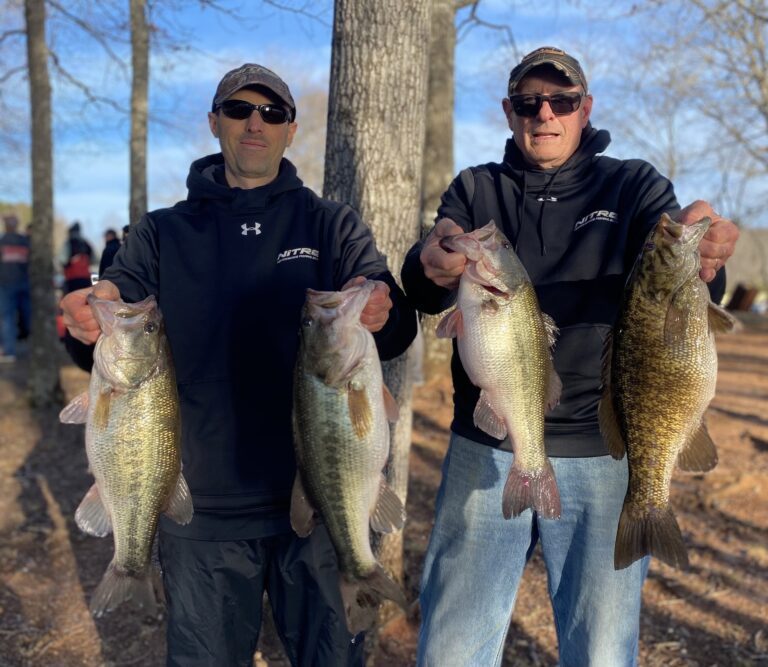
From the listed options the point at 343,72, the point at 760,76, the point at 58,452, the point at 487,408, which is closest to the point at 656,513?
the point at 487,408

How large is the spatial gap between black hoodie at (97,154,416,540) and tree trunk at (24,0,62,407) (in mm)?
7303

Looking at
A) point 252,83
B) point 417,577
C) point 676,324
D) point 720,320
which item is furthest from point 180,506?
point 417,577

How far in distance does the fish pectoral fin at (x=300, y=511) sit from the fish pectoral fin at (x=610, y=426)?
3.76 ft

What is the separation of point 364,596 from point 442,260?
131 centimetres

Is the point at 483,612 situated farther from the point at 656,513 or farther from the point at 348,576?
the point at 656,513

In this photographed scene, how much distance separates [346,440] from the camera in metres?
2.64

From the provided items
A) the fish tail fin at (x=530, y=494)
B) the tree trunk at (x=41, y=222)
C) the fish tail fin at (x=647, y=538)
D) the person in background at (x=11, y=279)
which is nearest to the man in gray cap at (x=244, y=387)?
the fish tail fin at (x=530, y=494)

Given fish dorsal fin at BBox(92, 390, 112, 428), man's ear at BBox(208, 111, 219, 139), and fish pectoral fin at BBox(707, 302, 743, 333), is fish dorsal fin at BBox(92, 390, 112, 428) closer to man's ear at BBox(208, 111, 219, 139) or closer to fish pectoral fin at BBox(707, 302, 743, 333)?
man's ear at BBox(208, 111, 219, 139)

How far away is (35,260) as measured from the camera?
9.52m

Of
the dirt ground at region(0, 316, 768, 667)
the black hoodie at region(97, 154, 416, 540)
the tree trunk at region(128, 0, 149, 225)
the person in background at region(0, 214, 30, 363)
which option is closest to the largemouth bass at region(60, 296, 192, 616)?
the black hoodie at region(97, 154, 416, 540)

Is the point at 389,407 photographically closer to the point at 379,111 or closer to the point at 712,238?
the point at 712,238

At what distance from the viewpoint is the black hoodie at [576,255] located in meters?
2.94

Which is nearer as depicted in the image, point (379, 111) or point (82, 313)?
point (82, 313)

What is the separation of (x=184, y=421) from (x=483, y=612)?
4.96 feet
